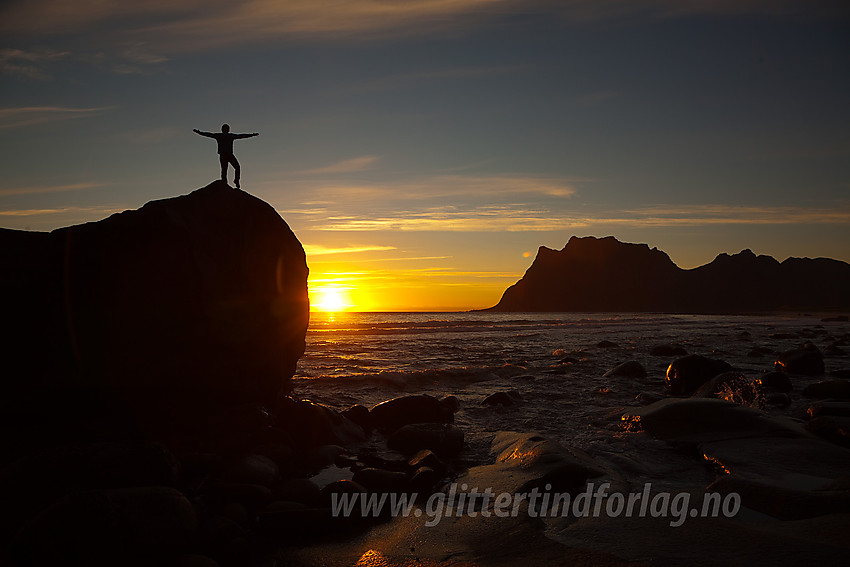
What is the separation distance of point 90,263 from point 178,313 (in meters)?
1.30

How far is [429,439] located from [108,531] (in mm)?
4335

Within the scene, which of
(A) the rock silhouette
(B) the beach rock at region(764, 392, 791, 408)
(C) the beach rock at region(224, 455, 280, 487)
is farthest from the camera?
(A) the rock silhouette

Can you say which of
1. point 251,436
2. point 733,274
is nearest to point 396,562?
point 251,436

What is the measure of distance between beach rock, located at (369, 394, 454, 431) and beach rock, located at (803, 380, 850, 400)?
24.8ft

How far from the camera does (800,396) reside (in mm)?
10734

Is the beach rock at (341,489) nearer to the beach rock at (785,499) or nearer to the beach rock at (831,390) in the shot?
the beach rock at (785,499)

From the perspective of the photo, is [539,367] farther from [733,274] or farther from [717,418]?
[733,274]

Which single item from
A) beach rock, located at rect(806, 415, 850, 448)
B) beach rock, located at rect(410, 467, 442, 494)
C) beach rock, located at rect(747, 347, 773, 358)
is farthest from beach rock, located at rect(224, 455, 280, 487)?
beach rock, located at rect(747, 347, 773, 358)

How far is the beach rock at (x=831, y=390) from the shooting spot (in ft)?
32.9

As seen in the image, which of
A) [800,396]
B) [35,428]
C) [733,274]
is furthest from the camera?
[733,274]

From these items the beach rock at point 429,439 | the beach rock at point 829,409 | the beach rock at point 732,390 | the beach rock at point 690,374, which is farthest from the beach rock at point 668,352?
the beach rock at point 429,439

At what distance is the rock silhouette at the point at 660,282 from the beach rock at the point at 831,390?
118976 mm

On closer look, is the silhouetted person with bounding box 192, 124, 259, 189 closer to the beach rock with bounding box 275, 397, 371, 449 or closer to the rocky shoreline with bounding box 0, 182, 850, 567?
the rocky shoreline with bounding box 0, 182, 850, 567

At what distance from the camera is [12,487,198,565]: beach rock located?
3732 mm
